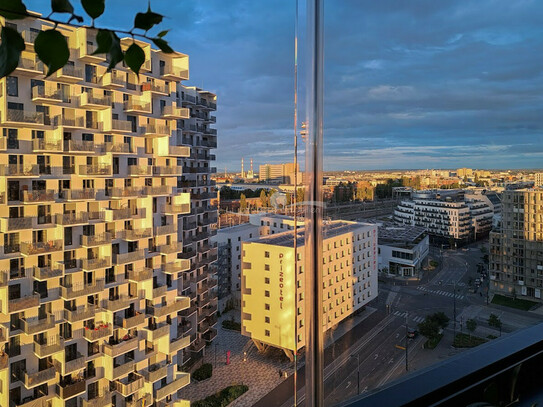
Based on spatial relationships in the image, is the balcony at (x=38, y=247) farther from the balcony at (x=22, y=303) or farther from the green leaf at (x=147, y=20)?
the green leaf at (x=147, y=20)

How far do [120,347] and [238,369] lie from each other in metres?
1.12

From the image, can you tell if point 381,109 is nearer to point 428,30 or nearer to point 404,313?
point 428,30

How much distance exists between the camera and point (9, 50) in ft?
0.76

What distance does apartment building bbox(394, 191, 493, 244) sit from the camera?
1373 mm

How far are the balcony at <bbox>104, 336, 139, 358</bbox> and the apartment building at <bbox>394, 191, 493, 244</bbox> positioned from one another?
2.73 m

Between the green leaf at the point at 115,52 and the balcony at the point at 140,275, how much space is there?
326cm

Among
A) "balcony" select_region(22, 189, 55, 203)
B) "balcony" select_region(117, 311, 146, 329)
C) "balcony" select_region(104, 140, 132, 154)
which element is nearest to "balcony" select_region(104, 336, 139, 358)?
"balcony" select_region(117, 311, 146, 329)

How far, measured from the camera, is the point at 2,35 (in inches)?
9.0

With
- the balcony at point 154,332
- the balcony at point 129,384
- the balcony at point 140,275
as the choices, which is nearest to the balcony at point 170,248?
→ the balcony at point 140,275

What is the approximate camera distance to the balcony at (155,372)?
3.32 metres

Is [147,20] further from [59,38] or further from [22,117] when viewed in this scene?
[22,117]

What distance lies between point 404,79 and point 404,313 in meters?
0.78

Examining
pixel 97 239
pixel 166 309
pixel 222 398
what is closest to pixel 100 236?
pixel 97 239

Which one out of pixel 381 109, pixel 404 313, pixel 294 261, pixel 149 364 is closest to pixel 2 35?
pixel 294 261
